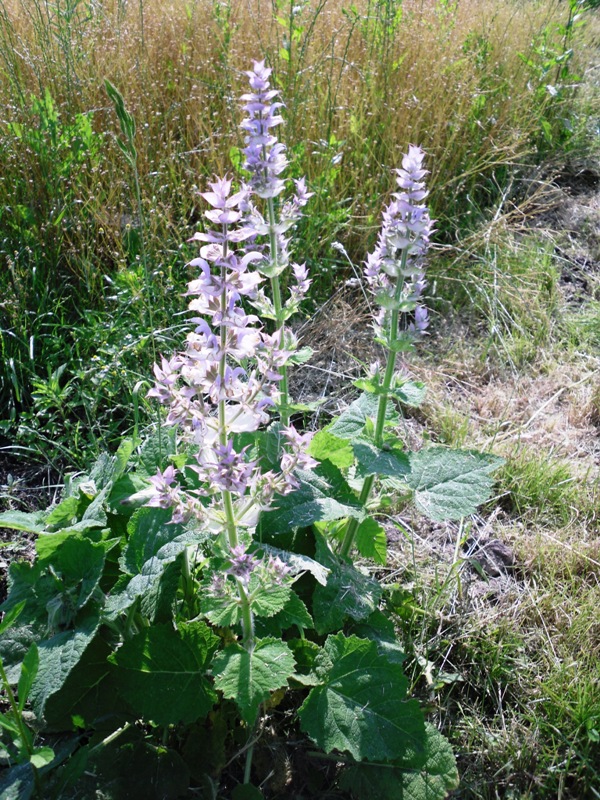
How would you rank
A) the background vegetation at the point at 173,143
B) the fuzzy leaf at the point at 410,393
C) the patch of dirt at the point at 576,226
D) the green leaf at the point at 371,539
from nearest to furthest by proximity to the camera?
the fuzzy leaf at the point at 410,393, the green leaf at the point at 371,539, the background vegetation at the point at 173,143, the patch of dirt at the point at 576,226

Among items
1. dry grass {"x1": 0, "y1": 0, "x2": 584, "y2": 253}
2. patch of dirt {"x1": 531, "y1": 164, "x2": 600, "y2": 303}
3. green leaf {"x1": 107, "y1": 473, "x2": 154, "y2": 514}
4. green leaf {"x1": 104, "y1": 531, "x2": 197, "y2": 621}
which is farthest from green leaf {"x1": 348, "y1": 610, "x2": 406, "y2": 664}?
patch of dirt {"x1": 531, "y1": 164, "x2": 600, "y2": 303}

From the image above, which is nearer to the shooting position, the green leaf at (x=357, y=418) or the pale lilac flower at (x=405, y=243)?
the pale lilac flower at (x=405, y=243)

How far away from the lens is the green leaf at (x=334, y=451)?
170 centimetres

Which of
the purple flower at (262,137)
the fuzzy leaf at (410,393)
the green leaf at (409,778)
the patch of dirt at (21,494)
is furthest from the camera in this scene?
the patch of dirt at (21,494)

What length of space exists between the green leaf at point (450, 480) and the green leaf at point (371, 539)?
0.13 metres

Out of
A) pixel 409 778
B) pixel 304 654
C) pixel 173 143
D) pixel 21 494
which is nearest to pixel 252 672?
pixel 304 654

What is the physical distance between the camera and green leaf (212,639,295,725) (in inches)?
49.8

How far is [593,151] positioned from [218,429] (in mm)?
4046

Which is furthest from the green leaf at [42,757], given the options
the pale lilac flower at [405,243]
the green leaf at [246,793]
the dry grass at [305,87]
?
the dry grass at [305,87]

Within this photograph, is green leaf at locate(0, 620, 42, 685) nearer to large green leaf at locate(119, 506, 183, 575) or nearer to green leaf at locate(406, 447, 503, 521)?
large green leaf at locate(119, 506, 183, 575)

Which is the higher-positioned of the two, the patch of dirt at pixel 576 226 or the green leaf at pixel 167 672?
the patch of dirt at pixel 576 226

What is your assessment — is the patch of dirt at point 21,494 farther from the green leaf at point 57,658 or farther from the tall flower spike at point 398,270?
the tall flower spike at point 398,270

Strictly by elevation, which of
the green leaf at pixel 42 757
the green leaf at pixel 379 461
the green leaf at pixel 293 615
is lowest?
the green leaf at pixel 42 757

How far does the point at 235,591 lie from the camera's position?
4.58 ft
